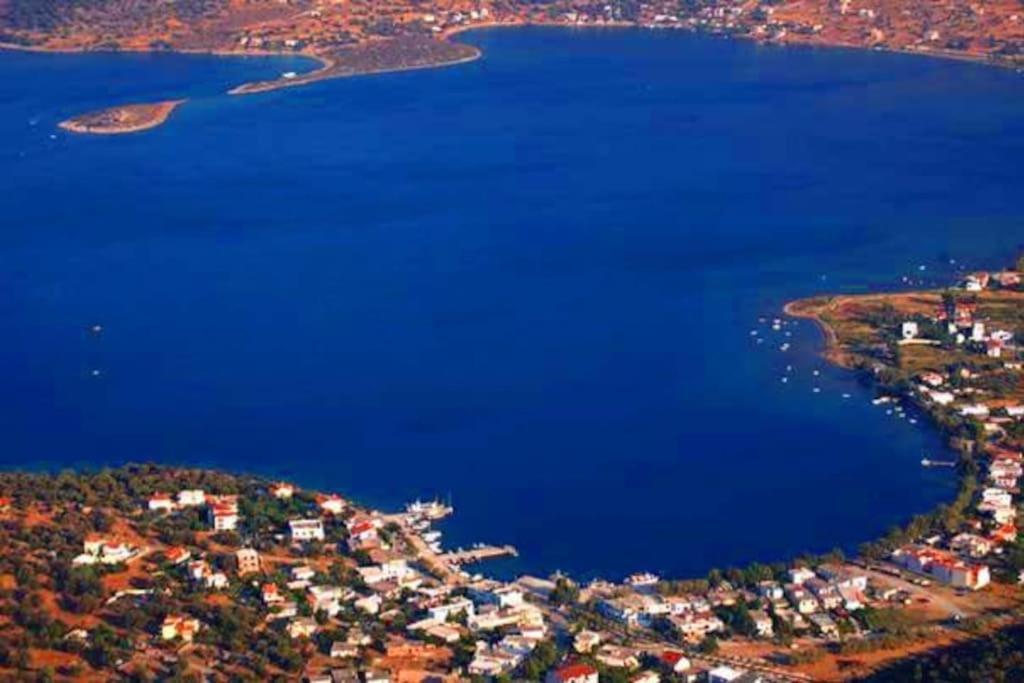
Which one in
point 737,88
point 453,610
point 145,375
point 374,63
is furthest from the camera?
point 374,63

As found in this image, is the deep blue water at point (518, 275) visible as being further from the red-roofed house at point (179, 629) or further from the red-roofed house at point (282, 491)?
the red-roofed house at point (179, 629)

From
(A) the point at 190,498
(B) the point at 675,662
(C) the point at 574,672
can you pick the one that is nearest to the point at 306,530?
(A) the point at 190,498

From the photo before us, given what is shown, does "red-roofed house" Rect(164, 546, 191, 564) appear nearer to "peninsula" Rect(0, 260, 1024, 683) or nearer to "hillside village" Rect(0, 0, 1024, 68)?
"peninsula" Rect(0, 260, 1024, 683)

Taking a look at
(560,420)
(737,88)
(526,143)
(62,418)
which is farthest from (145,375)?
(737,88)

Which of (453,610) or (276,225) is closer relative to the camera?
(453,610)

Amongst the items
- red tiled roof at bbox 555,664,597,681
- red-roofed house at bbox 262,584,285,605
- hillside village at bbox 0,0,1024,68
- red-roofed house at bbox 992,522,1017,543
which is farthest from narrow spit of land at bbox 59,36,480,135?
red tiled roof at bbox 555,664,597,681

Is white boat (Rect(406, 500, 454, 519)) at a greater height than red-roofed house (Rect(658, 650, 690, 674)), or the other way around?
red-roofed house (Rect(658, 650, 690, 674))

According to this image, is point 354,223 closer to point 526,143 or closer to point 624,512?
point 526,143
